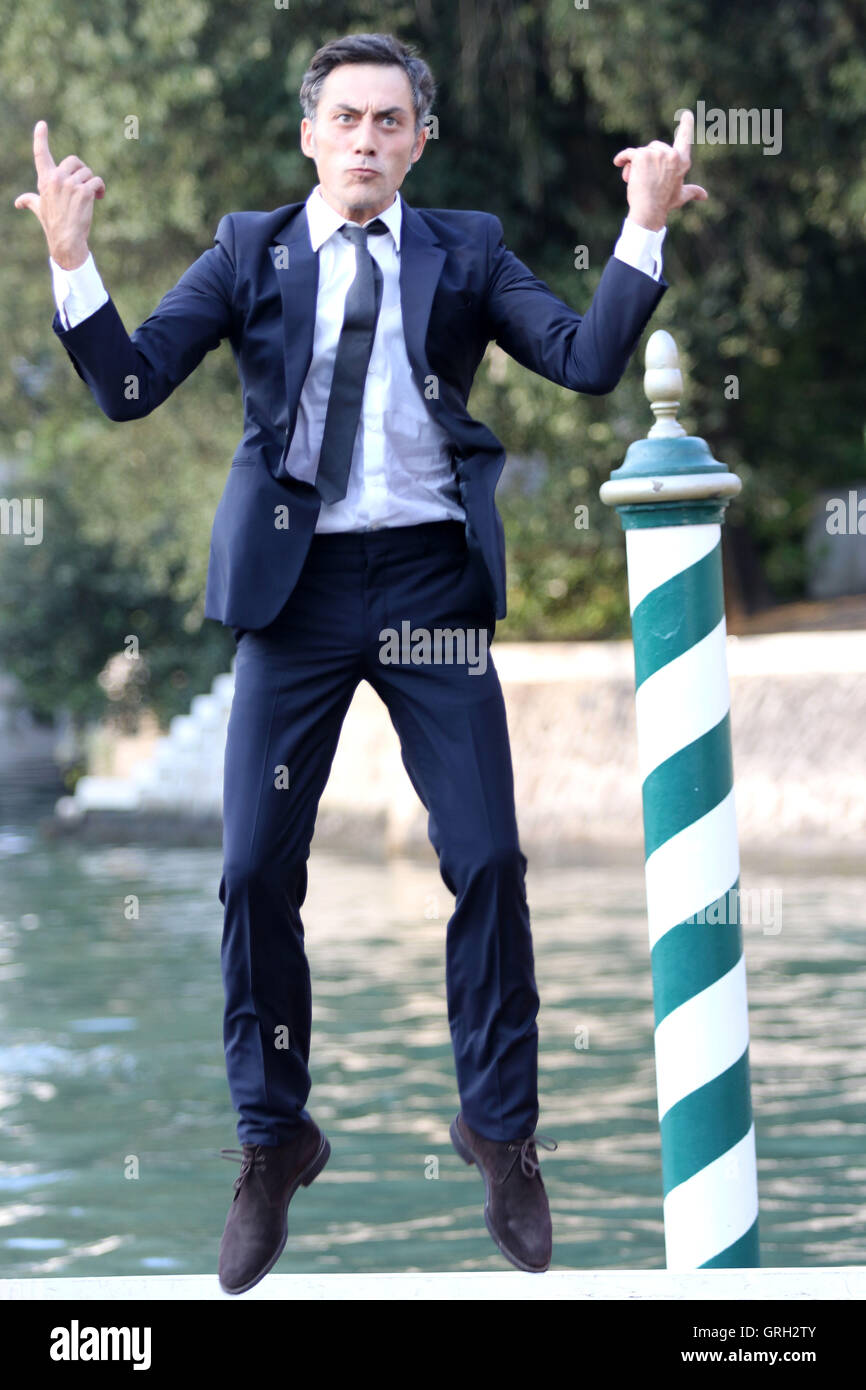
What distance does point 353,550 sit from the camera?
3668 millimetres

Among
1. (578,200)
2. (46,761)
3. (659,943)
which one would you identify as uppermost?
(578,200)

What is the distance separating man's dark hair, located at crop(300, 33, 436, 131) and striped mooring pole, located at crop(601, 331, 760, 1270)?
767 millimetres

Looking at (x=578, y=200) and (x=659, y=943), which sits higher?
(x=578, y=200)

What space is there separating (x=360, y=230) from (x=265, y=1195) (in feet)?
5.84

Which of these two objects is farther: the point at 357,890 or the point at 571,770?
the point at 571,770

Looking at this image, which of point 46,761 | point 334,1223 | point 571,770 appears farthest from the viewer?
point 46,761

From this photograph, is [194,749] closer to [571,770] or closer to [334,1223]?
[571,770]

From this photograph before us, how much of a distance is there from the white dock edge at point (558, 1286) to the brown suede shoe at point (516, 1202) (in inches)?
13.3

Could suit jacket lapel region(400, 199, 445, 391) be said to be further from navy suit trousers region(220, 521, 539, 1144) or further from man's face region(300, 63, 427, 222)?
navy suit trousers region(220, 521, 539, 1144)

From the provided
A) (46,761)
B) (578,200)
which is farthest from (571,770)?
(46,761)

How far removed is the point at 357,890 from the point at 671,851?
35.4ft

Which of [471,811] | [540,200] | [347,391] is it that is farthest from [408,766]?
[540,200]

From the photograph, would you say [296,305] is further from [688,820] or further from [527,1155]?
[527,1155]
